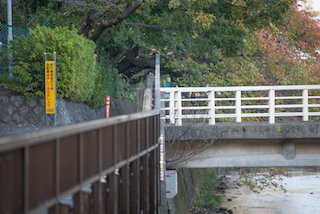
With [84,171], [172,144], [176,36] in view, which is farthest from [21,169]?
[176,36]

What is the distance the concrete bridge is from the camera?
31.0 ft

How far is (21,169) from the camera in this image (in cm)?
A: 168

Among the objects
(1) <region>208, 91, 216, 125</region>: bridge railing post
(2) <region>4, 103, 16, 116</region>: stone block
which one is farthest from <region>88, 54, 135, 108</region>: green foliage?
(1) <region>208, 91, 216, 125</region>: bridge railing post

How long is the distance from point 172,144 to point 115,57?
39.5 feet

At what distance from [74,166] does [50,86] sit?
810cm

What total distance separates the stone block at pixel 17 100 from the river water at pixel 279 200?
1118 centimetres

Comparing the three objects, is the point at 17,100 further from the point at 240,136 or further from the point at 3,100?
the point at 240,136

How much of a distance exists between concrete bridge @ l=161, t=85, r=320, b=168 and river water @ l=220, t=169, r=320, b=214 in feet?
25.0

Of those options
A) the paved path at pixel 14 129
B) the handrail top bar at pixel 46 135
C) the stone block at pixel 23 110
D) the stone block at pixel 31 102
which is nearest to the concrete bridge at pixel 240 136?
the paved path at pixel 14 129

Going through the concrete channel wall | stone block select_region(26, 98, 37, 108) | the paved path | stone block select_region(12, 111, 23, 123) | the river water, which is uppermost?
stone block select_region(26, 98, 37, 108)

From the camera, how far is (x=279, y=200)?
1911 centimetres

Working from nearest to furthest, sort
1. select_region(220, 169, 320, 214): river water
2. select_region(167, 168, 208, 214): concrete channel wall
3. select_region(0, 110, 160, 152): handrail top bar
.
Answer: select_region(0, 110, 160, 152): handrail top bar → select_region(167, 168, 208, 214): concrete channel wall → select_region(220, 169, 320, 214): river water

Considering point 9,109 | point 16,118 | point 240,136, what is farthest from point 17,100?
point 240,136

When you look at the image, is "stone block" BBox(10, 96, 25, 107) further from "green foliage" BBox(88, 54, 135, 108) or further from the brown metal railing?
the brown metal railing
